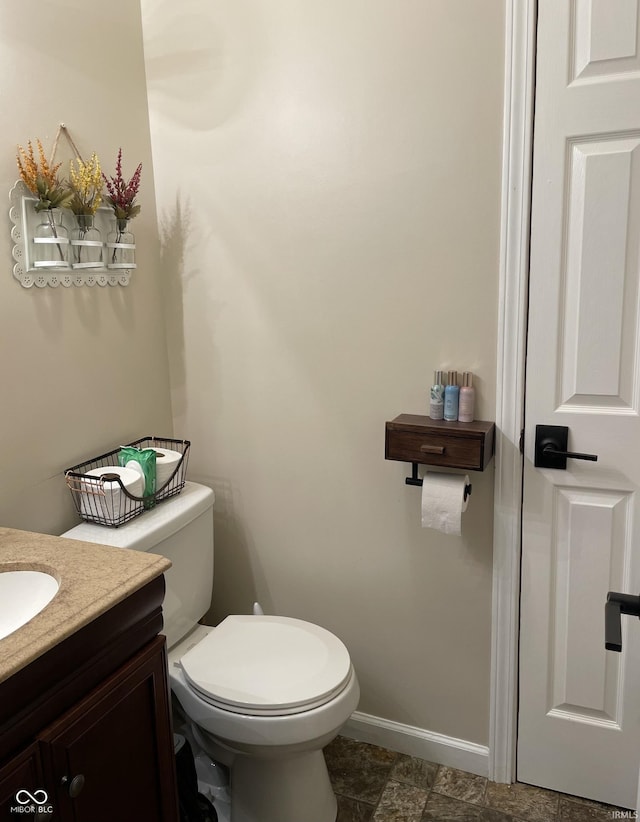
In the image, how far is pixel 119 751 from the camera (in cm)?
127

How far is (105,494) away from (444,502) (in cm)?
85

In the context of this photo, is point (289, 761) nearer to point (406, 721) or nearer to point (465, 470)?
point (406, 721)

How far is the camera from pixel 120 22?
1.91 meters

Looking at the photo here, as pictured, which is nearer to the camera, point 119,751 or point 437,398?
point 119,751

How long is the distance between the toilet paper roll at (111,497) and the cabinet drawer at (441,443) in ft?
2.15

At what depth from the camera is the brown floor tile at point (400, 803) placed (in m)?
1.83

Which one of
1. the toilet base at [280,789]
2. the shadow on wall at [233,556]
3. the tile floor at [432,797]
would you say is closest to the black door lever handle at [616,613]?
the toilet base at [280,789]

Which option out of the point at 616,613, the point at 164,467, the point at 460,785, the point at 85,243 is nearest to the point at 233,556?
the point at 164,467

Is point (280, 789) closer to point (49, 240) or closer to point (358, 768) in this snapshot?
point (358, 768)

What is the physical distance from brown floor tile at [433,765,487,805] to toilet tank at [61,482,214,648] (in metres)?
0.83

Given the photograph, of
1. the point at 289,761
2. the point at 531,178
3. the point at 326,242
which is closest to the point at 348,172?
the point at 326,242

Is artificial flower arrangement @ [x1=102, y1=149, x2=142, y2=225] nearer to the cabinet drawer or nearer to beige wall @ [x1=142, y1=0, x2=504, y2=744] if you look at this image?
beige wall @ [x1=142, y1=0, x2=504, y2=744]

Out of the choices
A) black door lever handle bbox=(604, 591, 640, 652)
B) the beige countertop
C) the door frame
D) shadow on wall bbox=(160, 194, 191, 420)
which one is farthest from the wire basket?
black door lever handle bbox=(604, 591, 640, 652)

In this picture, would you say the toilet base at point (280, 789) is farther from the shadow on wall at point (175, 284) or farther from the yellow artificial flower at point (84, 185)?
the yellow artificial flower at point (84, 185)
